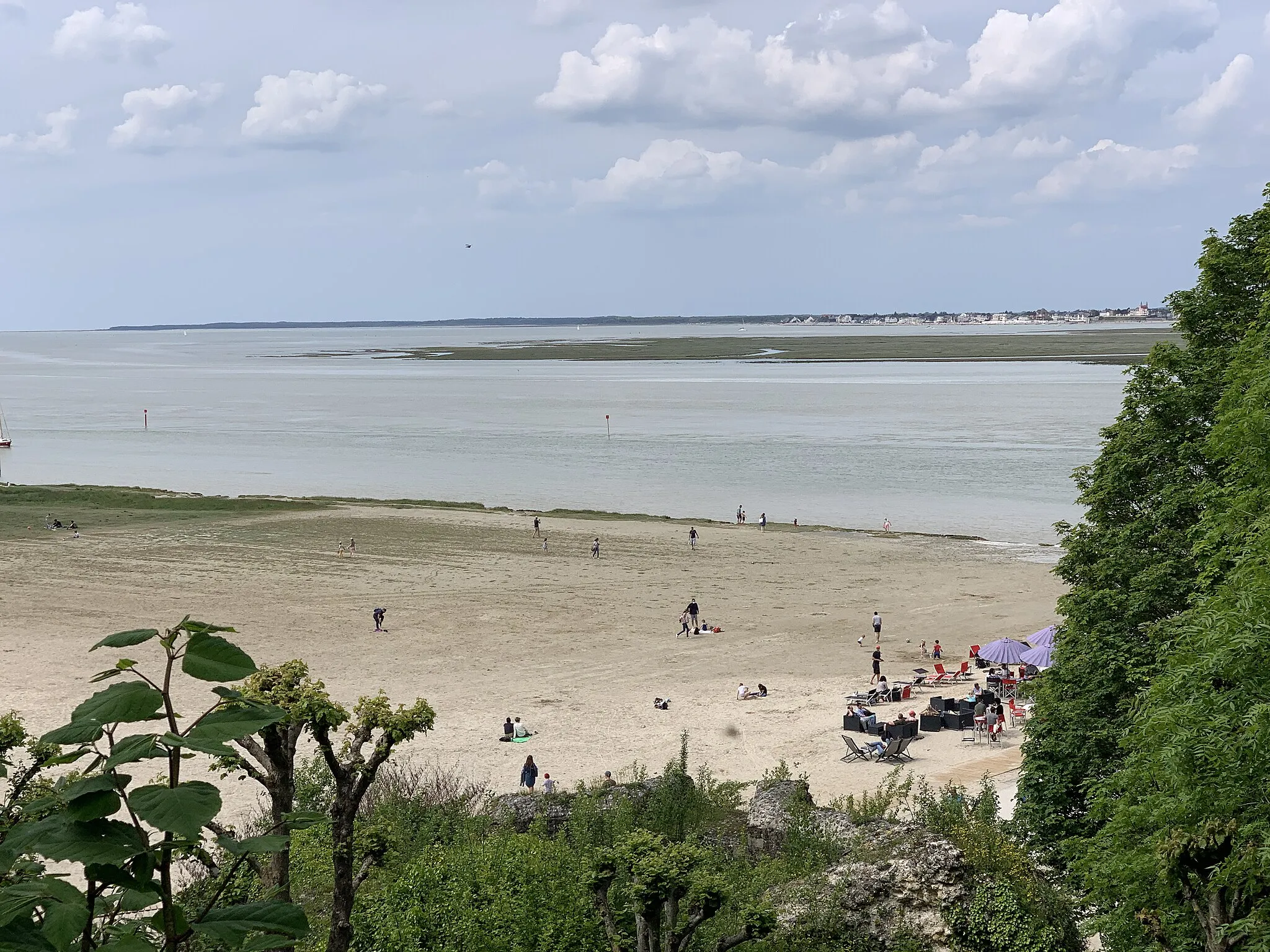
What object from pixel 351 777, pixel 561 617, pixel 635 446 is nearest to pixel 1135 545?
pixel 351 777

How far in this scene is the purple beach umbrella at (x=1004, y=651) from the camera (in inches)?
1256

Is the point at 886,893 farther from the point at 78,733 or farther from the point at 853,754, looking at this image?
the point at 853,754

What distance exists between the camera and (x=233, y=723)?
9.66 feet

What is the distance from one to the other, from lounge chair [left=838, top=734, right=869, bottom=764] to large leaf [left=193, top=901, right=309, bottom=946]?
2442 centimetres

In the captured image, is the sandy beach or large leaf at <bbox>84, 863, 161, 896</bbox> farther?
the sandy beach

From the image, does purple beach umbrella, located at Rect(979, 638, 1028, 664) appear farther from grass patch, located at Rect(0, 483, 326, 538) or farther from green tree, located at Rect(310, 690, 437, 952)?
grass patch, located at Rect(0, 483, 326, 538)

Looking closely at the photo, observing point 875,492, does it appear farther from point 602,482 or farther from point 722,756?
point 722,756

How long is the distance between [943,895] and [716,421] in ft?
339

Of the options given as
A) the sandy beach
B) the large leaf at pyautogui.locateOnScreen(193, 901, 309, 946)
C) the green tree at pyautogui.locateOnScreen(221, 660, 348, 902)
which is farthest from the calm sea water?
the large leaf at pyautogui.locateOnScreen(193, 901, 309, 946)

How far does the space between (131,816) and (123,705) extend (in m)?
0.27

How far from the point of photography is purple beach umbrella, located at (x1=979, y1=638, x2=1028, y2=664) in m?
31.9

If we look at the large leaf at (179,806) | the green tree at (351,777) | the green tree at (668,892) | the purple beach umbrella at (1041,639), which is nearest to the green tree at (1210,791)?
the green tree at (668,892)

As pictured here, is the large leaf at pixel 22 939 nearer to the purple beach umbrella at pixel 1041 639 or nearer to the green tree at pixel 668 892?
the green tree at pixel 668 892

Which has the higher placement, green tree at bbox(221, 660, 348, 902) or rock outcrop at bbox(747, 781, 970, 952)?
green tree at bbox(221, 660, 348, 902)
